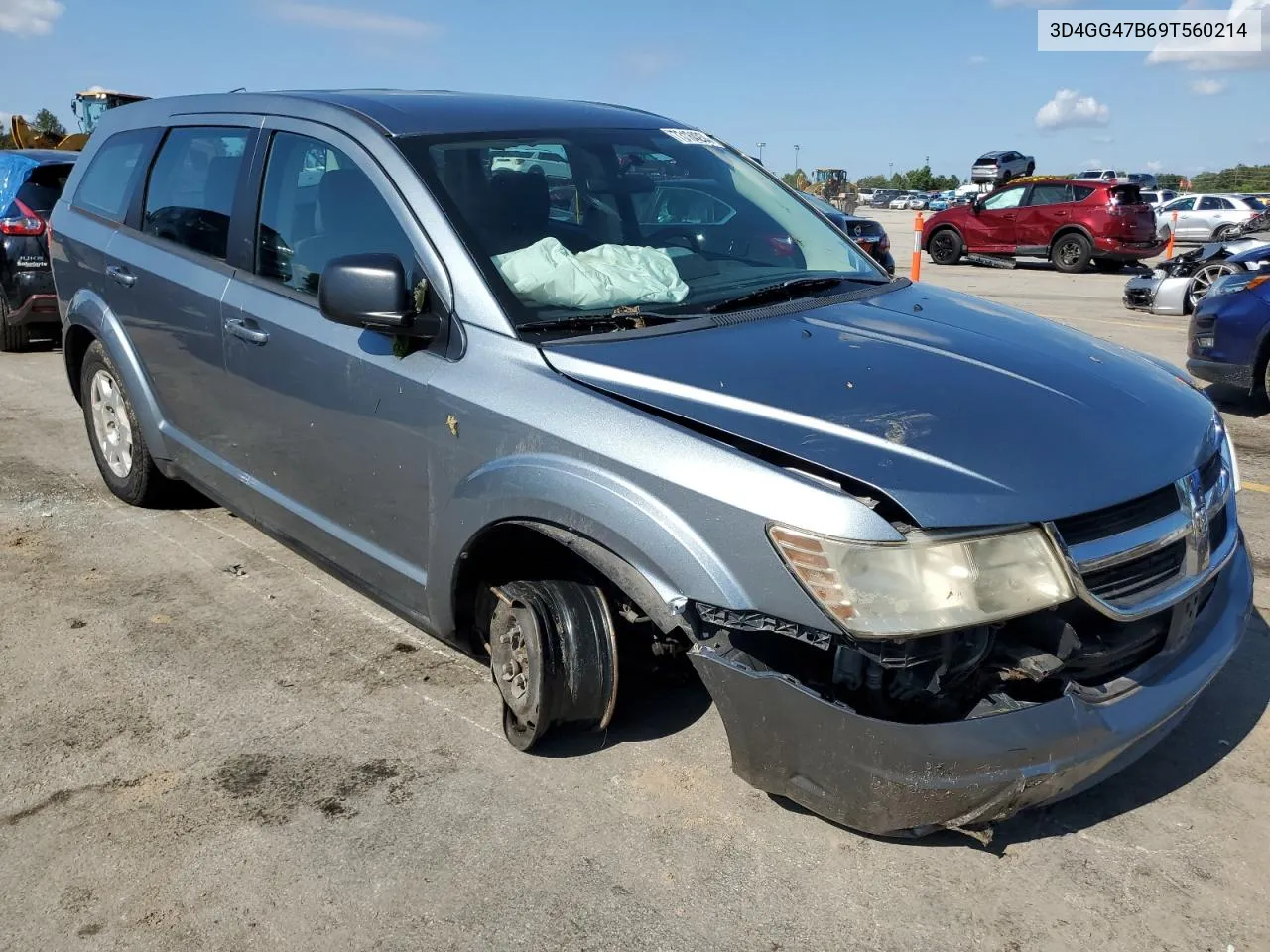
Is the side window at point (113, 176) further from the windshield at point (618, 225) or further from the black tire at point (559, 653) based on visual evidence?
the black tire at point (559, 653)

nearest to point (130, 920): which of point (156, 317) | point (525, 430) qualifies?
point (525, 430)

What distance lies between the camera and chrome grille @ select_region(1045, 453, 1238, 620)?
239cm

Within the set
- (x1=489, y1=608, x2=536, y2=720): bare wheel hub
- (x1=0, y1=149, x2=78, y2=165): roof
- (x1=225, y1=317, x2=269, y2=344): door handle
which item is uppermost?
(x1=0, y1=149, x2=78, y2=165): roof

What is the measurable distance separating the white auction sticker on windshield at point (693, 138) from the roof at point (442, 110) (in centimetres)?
6

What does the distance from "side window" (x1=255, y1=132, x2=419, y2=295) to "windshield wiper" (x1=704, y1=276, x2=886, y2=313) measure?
91 centimetres

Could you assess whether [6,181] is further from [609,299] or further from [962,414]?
[962,414]

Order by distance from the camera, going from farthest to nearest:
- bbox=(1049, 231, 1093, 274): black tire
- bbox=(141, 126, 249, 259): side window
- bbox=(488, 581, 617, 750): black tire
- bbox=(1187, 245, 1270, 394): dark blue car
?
1. bbox=(1049, 231, 1093, 274): black tire
2. bbox=(1187, 245, 1270, 394): dark blue car
3. bbox=(141, 126, 249, 259): side window
4. bbox=(488, 581, 617, 750): black tire

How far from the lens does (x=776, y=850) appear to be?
2.75m

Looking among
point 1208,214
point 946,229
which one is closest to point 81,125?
point 946,229

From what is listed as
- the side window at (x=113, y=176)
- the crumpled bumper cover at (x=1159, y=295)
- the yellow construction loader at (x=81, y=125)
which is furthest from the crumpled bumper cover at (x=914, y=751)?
the yellow construction loader at (x=81, y=125)

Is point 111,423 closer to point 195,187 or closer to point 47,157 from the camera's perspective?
point 195,187

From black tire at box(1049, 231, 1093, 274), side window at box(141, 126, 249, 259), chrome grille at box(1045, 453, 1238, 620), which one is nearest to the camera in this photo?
chrome grille at box(1045, 453, 1238, 620)

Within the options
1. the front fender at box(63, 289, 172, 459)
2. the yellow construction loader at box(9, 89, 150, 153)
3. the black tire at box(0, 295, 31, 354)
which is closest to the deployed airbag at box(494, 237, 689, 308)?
the front fender at box(63, 289, 172, 459)

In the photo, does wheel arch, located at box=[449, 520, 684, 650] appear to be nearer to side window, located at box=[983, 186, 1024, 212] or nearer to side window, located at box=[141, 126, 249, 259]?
side window, located at box=[141, 126, 249, 259]
